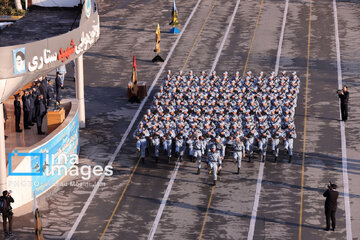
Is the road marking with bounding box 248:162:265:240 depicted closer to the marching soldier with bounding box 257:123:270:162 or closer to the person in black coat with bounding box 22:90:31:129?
the marching soldier with bounding box 257:123:270:162

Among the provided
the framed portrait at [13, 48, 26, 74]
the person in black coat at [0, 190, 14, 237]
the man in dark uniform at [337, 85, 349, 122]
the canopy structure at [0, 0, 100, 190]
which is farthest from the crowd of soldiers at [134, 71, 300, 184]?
the person in black coat at [0, 190, 14, 237]

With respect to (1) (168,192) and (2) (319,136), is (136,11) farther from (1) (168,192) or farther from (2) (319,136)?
(1) (168,192)

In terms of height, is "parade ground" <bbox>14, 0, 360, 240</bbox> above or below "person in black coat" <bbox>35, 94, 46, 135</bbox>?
below

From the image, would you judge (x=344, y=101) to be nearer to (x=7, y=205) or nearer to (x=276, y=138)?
(x=276, y=138)

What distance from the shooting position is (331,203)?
3275 cm

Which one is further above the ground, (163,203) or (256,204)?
(256,204)

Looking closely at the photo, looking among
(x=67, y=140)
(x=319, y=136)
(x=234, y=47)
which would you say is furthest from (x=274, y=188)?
(x=234, y=47)

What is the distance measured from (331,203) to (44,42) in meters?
13.2

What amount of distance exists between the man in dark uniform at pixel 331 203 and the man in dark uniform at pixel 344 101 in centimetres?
1238

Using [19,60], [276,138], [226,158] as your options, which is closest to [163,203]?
[226,158]

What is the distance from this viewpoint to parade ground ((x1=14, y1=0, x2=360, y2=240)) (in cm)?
3400

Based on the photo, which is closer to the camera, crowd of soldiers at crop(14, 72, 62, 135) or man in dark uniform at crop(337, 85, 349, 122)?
crowd of soldiers at crop(14, 72, 62, 135)

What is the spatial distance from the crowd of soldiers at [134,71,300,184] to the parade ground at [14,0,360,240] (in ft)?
3.25

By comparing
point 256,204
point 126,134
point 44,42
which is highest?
point 44,42
